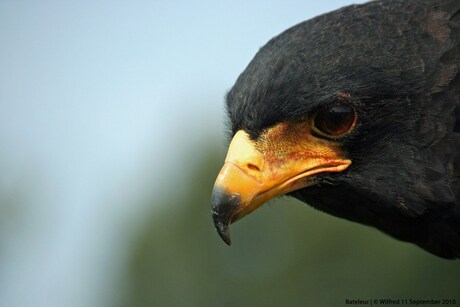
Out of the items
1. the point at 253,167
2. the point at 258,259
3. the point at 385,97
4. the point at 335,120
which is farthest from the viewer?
the point at 258,259

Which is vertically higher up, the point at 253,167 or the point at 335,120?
the point at 335,120

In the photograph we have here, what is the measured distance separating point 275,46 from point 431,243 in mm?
1853

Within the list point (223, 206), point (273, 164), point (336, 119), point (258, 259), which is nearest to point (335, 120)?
point (336, 119)

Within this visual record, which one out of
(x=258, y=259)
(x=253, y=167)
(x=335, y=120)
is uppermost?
(x=335, y=120)

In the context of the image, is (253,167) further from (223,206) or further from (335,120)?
(335,120)

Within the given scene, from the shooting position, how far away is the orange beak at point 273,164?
15.6 ft

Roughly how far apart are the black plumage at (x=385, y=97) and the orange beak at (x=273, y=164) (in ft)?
0.24

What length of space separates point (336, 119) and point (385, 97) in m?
0.36

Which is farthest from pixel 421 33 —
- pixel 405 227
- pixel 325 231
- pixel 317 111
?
pixel 325 231

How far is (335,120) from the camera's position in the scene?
4.74m

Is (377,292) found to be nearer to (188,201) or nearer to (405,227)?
(188,201)

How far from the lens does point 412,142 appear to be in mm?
4625

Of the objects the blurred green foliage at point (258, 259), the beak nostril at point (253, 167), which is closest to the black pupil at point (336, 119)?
the beak nostril at point (253, 167)

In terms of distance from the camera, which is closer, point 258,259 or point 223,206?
point 223,206
